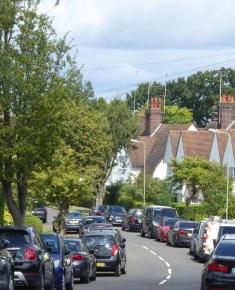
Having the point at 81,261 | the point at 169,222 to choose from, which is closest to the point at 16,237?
the point at 81,261

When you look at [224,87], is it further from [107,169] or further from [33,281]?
[33,281]

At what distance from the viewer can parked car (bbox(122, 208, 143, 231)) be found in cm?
7362

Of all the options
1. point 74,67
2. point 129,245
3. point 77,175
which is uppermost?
point 74,67

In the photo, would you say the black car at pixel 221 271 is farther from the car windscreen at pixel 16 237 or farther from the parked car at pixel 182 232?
the parked car at pixel 182 232

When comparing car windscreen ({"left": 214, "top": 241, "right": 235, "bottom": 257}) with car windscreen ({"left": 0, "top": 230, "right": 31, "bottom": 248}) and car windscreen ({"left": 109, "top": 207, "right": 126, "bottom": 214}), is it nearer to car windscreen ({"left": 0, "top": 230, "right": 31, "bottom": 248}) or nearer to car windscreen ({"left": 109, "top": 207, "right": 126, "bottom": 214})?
car windscreen ({"left": 0, "top": 230, "right": 31, "bottom": 248})

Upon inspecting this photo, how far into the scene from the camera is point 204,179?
7906cm

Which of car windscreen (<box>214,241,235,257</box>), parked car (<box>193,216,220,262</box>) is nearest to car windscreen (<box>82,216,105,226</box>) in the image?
parked car (<box>193,216,220,262</box>)

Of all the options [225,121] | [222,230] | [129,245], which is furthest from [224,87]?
[222,230]

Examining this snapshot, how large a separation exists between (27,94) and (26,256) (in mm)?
15041

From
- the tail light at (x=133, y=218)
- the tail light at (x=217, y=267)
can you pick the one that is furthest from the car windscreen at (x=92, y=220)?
the tail light at (x=217, y=267)

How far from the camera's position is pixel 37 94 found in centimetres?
3694

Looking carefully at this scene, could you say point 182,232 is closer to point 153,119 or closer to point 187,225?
point 187,225

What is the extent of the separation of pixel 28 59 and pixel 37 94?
4.21 ft

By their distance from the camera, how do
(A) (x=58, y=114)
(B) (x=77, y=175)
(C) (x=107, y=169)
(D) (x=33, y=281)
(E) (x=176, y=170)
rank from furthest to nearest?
1. (C) (x=107, y=169)
2. (E) (x=176, y=170)
3. (B) (x=77, y=175)
4. (A) (x=58, y=114)
5. (D) (x=33, y=281)
